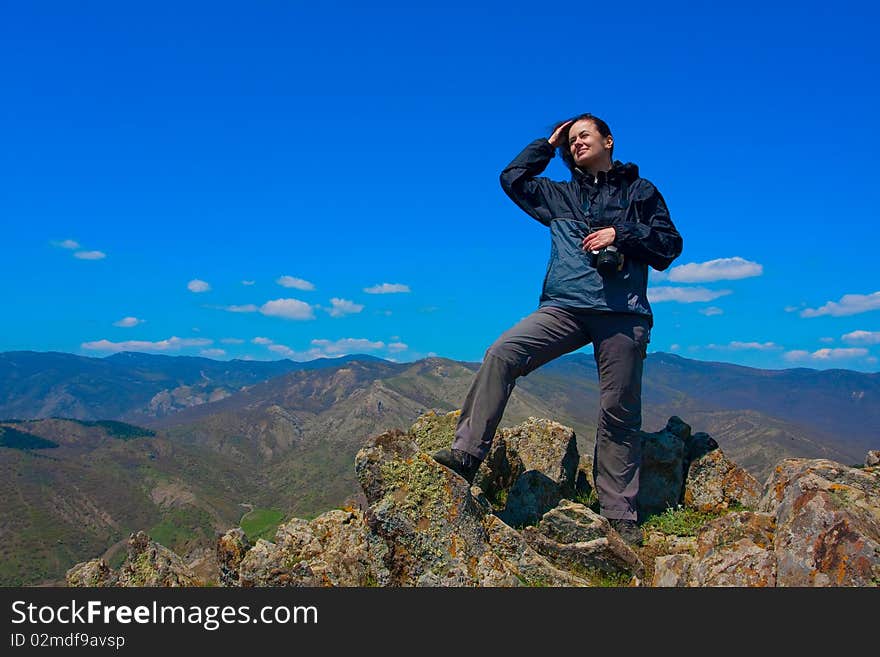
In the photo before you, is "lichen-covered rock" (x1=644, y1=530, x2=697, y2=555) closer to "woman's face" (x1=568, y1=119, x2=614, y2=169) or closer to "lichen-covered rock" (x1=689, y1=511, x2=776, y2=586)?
"lichen-covered rock" (x1=689, y1=511, x2=776, y2=586)

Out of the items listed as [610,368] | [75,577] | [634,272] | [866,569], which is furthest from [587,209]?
[75,577]

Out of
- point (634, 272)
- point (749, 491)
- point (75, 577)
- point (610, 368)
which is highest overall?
point (634, 272)

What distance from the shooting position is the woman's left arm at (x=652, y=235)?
306 inches

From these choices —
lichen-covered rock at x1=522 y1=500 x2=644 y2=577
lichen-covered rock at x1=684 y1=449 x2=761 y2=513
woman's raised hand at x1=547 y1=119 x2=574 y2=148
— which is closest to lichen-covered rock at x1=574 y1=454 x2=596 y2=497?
lichen-covered rock at x1=684 y1=449 x2=761 y2=513

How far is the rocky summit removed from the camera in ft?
20.7

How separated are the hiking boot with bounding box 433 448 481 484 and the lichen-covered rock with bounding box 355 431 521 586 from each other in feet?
0.62

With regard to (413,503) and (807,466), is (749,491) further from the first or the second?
(413,503)

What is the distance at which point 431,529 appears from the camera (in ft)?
23.4

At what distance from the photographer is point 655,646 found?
5043mm

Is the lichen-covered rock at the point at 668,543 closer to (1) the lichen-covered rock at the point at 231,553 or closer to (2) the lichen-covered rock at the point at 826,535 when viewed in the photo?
(2) the lichen-covered rock at the point at 826,535

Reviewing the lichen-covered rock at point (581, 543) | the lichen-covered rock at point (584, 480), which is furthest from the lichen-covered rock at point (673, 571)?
the lichen-covered rock at point (584, 480)

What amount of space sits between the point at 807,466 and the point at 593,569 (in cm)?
322

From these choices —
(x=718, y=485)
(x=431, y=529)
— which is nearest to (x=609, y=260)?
(x=431, y=529)

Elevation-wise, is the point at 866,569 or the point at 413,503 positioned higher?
the point at 413,503
